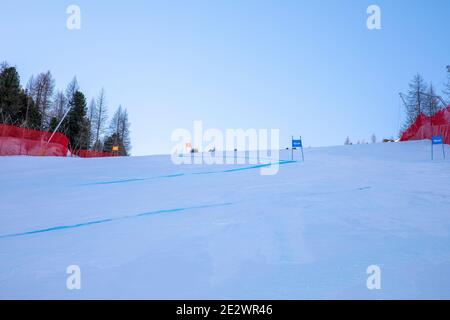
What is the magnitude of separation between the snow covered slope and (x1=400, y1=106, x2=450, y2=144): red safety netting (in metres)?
15.1

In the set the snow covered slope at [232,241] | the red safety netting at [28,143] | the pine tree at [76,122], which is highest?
the pine tree at [76,122]

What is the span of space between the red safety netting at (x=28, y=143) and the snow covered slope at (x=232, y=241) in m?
17.2

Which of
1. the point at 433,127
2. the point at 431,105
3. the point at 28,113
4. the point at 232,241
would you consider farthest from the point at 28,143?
the point at 431,105

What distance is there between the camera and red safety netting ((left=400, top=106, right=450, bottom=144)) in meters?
20.1

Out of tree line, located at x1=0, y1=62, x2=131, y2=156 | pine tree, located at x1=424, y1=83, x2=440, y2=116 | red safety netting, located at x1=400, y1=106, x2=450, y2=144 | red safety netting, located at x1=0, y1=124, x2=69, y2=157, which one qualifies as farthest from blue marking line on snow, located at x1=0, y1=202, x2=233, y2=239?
pine tree, located at x1=424, y1=83, x2=440, y2=116

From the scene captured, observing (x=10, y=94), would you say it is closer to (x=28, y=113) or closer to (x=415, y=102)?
(x=28, y=113)

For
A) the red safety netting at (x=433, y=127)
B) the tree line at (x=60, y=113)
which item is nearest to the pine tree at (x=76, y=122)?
the tree line at (x=60, y=113)

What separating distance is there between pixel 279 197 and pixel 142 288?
14.4ft

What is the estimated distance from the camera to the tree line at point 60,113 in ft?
147

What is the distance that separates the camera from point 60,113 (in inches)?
2410

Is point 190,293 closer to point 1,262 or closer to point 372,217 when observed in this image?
point 1,262

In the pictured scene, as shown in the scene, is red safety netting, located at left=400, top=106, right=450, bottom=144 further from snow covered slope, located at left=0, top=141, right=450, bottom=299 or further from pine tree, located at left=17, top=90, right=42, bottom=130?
pine tree, located at left=17, top=90, right=42, bottom=130

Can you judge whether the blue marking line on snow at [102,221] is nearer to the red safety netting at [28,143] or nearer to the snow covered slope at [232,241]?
the snow covered slope at [232,241]

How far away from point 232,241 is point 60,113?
67135 millimetres
